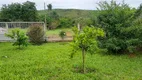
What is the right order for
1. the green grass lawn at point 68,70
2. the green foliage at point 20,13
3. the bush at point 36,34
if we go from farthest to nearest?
1. the green foliage at point 20,13
2. the bush at point 36,34
3. the green grass lawn at point 68,70

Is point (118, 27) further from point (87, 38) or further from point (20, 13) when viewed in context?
point (20, 13)

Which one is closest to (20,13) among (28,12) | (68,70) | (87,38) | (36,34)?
(28,12)

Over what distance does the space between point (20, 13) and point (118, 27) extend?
82.9 ft

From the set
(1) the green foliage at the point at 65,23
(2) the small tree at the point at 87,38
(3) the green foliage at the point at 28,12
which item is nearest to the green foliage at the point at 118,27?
(2) the small tree at the point at 87,38

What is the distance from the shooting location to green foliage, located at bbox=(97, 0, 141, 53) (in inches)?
407

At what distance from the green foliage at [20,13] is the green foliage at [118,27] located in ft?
76.2

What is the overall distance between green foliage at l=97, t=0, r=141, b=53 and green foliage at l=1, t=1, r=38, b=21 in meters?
23.2

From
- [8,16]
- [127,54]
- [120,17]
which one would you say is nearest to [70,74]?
[127,54]

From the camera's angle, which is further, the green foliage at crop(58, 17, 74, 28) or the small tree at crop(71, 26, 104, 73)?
the green foliage at crop(58, 17, 74, 28)

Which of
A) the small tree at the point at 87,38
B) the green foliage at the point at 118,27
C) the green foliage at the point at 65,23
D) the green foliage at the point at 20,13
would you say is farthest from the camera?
the green foliage at the point at 20,13

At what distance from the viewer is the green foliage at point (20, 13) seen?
33.1 m

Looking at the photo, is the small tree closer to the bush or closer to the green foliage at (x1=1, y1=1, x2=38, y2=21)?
the bush

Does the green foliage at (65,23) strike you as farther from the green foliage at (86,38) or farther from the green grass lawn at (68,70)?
the green foliage at (86,38)

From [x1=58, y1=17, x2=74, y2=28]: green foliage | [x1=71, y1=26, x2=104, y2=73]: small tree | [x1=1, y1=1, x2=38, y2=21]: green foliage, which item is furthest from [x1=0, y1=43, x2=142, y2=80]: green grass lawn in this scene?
[x1=1, y1=1, x2=38, y2=21]: green foliage
